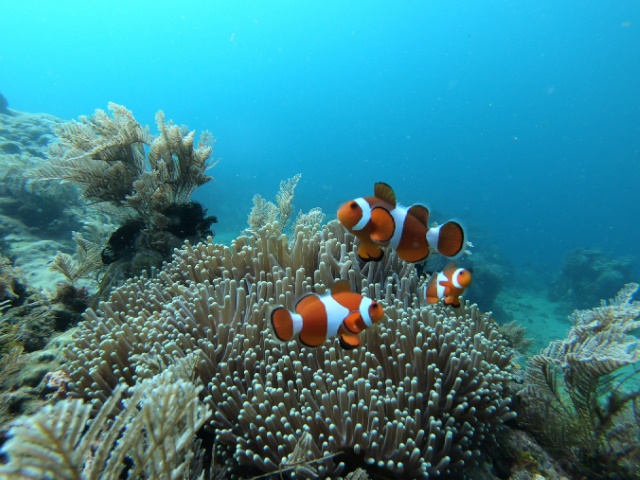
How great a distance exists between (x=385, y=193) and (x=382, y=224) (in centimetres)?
36

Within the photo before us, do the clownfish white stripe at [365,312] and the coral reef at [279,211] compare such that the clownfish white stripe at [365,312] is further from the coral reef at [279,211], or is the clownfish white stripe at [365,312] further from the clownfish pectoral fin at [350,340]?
the coral reef at [279,211]

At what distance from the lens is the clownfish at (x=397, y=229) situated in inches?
86.2

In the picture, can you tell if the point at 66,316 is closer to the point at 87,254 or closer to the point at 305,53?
the point at 87,254

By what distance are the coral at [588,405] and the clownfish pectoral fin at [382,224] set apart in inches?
73.3

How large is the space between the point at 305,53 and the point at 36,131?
158 metres

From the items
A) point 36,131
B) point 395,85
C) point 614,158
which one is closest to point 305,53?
point 395,85

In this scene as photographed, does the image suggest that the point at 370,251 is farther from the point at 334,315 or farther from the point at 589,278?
the point at 589,278

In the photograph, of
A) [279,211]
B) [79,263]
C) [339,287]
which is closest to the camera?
[339,287]

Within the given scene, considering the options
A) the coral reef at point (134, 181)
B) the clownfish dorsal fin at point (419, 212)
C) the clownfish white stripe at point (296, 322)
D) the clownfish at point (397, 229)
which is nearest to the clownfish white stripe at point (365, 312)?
the clownfish white stripe at point (296, 322)

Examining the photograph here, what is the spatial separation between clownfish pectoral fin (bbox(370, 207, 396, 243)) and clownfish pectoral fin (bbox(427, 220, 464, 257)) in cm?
25

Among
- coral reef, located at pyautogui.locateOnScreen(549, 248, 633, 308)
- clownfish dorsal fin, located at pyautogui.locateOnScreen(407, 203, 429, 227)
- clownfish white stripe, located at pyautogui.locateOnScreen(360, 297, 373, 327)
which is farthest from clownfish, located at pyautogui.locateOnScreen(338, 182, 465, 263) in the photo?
coral reef, located at pyautogui.locateOnScreen(549, 248, 633, 308)

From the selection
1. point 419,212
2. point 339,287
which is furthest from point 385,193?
point 339,287

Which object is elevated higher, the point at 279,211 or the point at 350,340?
the point at 279,211

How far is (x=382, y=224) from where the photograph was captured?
221 centimetres
